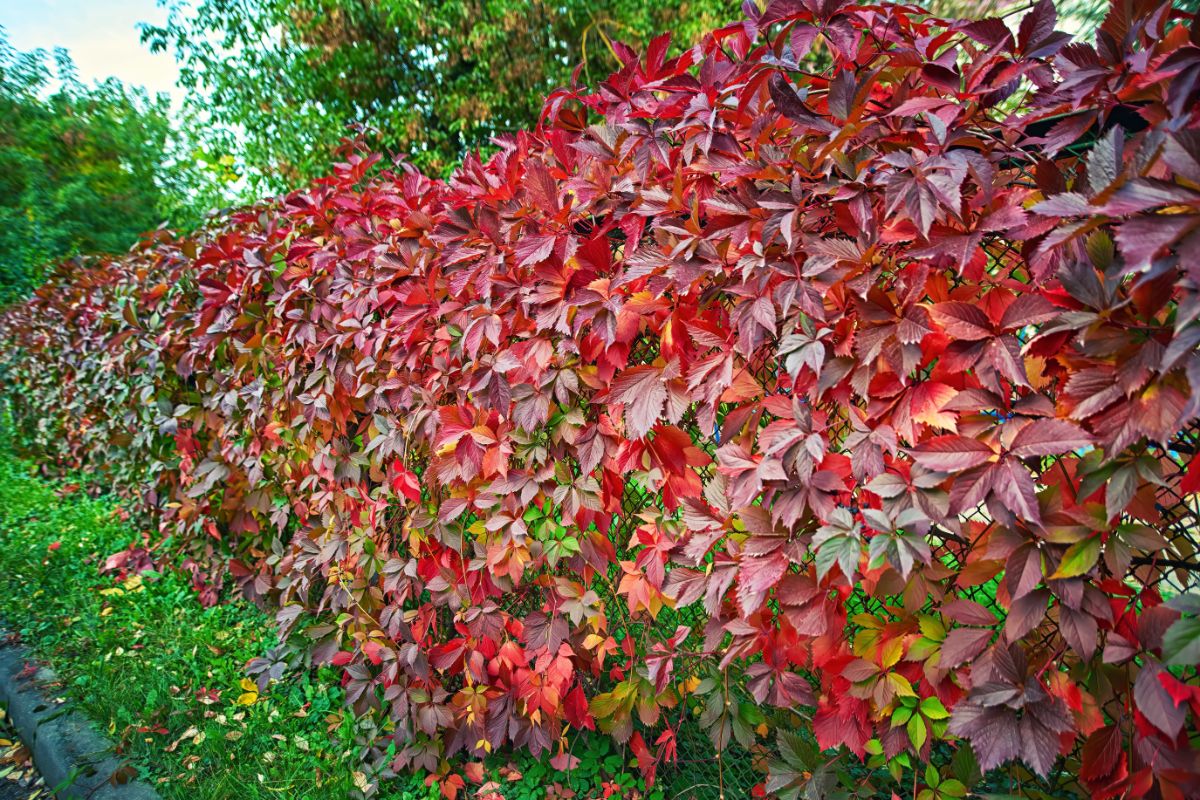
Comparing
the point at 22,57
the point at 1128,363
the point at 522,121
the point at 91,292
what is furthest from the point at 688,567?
the point at 22,57

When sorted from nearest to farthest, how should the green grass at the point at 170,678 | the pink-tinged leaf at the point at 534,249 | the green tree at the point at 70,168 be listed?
1. the pink-tinged leaf at the point at 534,249
2. the green grass at the point at 170,678
3. the green tree at the point at 70,168

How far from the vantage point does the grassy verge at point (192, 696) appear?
93.4 inches

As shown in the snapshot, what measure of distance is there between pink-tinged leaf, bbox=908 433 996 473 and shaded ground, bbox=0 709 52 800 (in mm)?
3361

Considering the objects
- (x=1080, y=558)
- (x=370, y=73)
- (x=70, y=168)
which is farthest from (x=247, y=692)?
(x=70, y=168)

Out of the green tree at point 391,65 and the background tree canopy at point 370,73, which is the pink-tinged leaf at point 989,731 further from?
the green tree at point 391,65

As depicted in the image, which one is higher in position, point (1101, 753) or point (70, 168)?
point (70, 168)

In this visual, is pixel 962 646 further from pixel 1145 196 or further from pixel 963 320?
pixel 1145 196

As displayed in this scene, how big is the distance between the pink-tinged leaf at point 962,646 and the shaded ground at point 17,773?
3249 millimetres

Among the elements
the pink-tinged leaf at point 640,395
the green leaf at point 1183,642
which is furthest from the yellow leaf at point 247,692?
the green leaf at point 1183,642

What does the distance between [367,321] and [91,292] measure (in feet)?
15.1

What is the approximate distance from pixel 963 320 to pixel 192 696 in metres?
3.35

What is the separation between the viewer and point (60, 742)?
2.66 meters

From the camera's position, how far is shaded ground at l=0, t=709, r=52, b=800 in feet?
8.64

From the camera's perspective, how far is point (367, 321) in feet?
7.86
